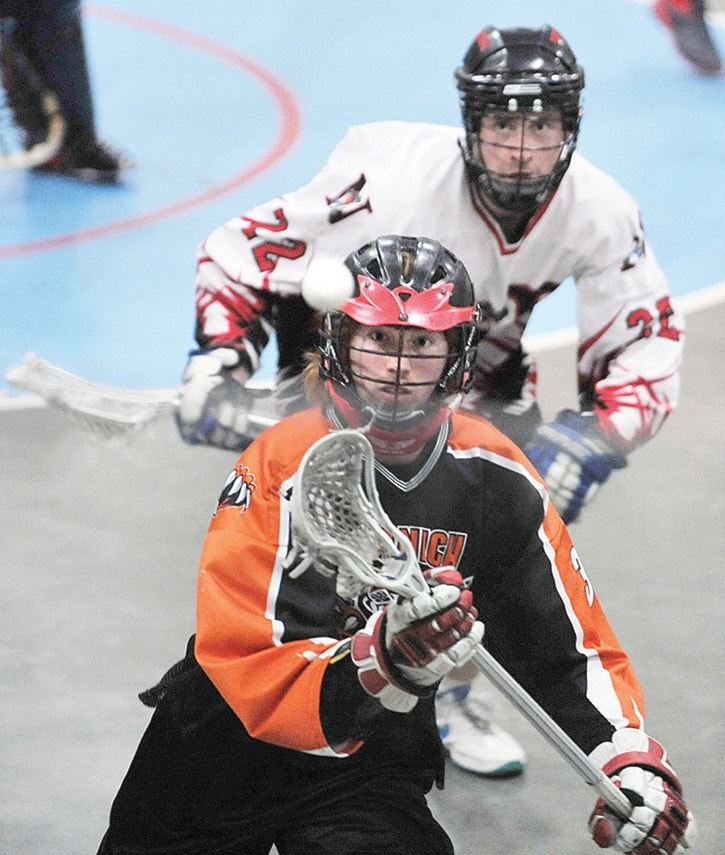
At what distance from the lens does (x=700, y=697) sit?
3.60 m

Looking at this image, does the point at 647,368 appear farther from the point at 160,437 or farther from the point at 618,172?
the point at 618,172

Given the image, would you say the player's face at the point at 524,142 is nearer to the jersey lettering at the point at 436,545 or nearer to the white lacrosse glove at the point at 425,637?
the jersey lettering at the point at 436,545

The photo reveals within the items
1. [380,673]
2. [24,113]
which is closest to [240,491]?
[380,673]

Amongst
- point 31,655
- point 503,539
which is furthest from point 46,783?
point 503,539

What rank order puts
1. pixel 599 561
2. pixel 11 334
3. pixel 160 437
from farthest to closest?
pixel 11 334, pixel 160 437, pixel 599 561

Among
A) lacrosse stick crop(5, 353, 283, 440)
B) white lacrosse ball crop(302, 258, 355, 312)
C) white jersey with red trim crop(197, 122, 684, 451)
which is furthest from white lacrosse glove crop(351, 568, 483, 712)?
white jersey with red trim crop(197, 122, 684, 451)

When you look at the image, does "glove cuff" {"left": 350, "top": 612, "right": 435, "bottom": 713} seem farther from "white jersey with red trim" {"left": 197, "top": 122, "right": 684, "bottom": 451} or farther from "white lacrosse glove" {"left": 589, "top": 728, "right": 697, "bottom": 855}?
"white jersey with red trim" {"left": 197, "top": 122, "right": 684, "bottom": 451}

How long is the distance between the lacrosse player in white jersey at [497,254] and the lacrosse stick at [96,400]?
4.2 inches

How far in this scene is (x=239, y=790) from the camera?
2.41m

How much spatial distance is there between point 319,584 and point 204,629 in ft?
0.68

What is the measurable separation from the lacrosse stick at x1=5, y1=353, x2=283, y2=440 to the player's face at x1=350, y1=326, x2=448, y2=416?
31.3 inches

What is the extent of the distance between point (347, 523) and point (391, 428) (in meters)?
0.31

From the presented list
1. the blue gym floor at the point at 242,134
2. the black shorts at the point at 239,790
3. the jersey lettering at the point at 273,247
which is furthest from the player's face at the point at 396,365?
the blue gym floor at the point at 242,134

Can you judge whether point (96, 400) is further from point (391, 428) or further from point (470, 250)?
point (391, 428)
